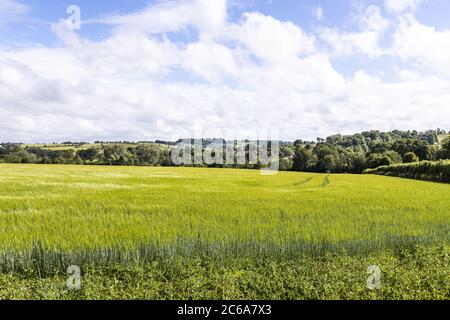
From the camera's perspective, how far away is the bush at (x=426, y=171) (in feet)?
168

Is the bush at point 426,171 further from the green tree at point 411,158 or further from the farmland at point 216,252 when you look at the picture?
the farmland at point 216,252

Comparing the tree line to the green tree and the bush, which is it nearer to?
the green tree

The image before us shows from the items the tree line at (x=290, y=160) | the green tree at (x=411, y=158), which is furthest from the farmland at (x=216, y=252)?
the green tree at (x=411, y=158)

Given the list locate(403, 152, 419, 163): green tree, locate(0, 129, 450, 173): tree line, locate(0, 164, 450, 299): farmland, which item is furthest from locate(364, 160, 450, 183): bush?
locate(0, 164, 450, 299): farmland

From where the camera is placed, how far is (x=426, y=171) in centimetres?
5738

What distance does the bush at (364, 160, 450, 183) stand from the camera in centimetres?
5112

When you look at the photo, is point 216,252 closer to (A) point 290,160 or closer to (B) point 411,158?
(A) point 290,160

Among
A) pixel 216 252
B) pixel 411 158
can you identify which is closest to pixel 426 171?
pixel 411 158

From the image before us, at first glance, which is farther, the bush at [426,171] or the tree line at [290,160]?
the tree line at [290,160]

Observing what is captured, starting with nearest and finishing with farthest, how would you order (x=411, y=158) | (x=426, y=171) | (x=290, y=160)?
(x=426, y=171) < (x=411, y=158) < (x=290, y=160)

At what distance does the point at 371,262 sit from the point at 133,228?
7613 millimetres
